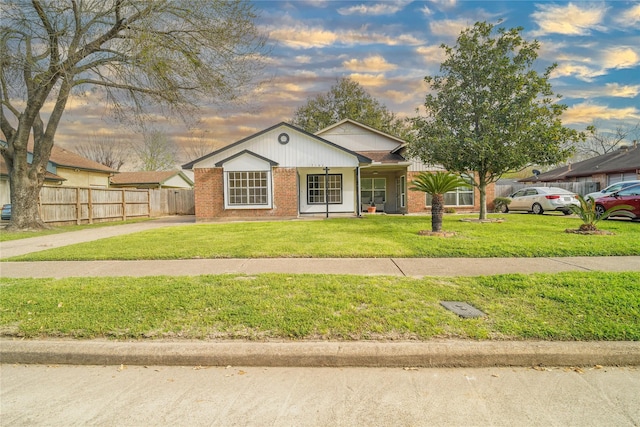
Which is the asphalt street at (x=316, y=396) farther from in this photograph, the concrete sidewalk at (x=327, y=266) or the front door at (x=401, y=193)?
the front door at (x=401, y=193)

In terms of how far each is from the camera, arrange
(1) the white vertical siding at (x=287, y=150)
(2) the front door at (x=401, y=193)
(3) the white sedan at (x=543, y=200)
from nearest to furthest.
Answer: (3) the white sedan at (x=543, y=200) < (1) the white vertical siding at (x=287, y=150) < (2) the front door at (x=401, y=193)

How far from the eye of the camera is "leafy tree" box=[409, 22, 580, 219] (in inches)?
527

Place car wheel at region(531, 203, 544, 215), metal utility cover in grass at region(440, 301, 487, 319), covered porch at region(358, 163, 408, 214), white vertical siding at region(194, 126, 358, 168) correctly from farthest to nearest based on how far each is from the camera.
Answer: covered porch at region(358, 163, 408, 214), car wheel at region(531, 203, 544, 215), white vertical siding at region(194, 126, 358, 168), metal utility cover in grass at region(440, 301, 487, 319)

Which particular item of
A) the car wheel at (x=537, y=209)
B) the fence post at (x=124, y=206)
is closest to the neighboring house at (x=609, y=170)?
the car wheel at (x=537, y=209)

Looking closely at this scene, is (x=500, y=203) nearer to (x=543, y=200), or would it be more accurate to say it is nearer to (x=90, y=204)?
(x=543, y=200)

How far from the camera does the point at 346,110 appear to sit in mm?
41719

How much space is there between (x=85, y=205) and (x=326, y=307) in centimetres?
1967

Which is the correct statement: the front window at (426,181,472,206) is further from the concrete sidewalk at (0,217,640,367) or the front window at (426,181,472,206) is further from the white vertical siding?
the concrete sidewalk at (0,217,640,367)

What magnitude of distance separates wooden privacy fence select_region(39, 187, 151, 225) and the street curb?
1699 centimetres

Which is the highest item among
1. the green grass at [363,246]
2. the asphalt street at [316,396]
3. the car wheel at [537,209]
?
the car wheel at [537,209]

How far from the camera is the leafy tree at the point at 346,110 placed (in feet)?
136

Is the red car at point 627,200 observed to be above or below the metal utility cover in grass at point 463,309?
above

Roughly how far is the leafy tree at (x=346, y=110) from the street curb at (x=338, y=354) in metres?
39.7

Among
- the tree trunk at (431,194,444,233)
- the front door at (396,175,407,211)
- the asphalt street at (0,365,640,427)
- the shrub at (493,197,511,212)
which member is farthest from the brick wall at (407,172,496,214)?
the asphalt street at (0,365,640,427)
